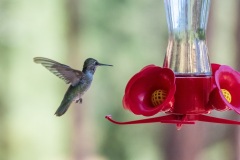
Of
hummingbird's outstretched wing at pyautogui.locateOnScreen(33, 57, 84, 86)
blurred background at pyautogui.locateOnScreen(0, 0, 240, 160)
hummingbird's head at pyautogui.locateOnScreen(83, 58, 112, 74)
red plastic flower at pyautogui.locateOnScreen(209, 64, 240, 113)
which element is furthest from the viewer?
blurred background at pyautogui.locateOnScreen(0, 0, 240, 160)

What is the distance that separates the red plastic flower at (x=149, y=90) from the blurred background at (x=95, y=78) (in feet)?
3.50

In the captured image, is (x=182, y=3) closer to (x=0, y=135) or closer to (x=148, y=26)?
(x=148, y=26)

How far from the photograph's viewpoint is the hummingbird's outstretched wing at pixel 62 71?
1988 mm

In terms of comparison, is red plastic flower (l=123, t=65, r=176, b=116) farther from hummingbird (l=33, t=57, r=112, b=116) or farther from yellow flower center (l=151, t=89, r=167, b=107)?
hummingbird (l=33, t=57, r=112, b=116)

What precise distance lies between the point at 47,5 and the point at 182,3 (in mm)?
994

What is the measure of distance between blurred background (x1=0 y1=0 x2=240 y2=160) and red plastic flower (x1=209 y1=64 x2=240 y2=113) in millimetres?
1019

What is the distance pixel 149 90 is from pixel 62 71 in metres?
0.49

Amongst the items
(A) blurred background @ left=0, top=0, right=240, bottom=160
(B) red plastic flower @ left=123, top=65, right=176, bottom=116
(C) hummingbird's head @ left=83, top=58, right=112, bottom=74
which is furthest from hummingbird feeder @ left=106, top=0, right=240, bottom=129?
(A) blurred background @ left=0, top=0, right=240, bottom=160

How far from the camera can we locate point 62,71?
206 cm

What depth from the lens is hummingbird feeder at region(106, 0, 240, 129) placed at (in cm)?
159

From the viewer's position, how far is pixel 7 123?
2666 millimetres

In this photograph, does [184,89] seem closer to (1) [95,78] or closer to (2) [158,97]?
(2) [158,97]

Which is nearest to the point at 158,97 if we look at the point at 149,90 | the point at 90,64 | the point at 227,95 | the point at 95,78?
the point at 149,90

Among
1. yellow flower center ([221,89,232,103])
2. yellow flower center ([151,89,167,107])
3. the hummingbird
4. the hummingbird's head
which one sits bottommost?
yellow flower center ([151,89,167,107])
